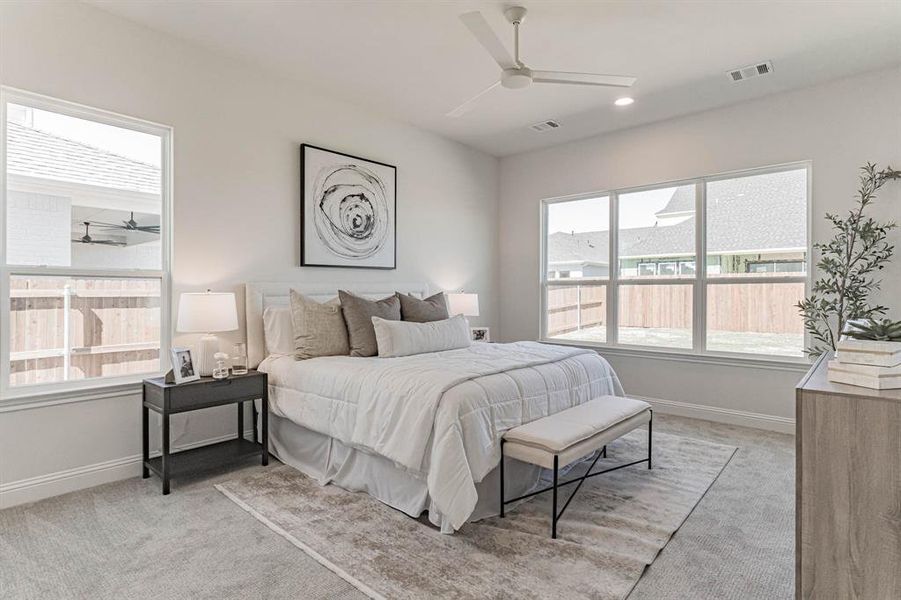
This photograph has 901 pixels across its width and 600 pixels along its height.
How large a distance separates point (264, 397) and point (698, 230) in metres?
4.17

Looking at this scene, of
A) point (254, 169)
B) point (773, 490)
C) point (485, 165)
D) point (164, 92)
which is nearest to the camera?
point (773, 490)

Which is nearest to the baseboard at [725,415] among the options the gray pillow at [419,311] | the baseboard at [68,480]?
the gray pillow at [419,311]

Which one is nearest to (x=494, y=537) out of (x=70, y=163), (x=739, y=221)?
(x=70, y=163)

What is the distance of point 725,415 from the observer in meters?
4.40

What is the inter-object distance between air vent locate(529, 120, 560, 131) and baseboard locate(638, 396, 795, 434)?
9.66 feet

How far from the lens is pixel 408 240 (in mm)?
4938

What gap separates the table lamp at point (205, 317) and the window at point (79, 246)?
0.30 meters

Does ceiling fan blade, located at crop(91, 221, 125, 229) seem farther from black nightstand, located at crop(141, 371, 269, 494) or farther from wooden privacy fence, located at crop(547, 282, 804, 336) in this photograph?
wooden privacy fence, located at crop(547, 282, 804, 336)

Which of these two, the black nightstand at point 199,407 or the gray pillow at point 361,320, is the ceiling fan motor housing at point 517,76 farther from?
the black nightstand at point 199,407

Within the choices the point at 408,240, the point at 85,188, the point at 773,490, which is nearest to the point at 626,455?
the point at 773,490

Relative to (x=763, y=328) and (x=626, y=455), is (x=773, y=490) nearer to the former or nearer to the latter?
(x=626, y=455)

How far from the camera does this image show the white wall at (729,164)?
3725mm

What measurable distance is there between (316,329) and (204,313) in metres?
0.74

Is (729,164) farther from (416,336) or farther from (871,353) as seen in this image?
(871,353)
